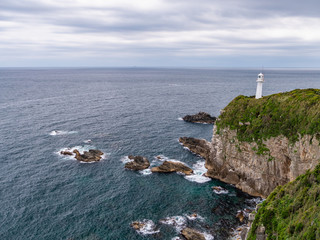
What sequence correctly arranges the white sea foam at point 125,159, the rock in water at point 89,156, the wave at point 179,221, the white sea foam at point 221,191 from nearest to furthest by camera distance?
1. the wave at point 179,221
2. the white sea foam at point 221,191
3. the rock in water at point 89,156
4. the white sea foam at point 125,159

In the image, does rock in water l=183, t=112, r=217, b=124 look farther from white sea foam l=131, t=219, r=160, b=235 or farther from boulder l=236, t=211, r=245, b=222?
white sea foam l=131, t=219, r=160, b=235

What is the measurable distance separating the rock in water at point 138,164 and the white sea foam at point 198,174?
Result: 11.5 m

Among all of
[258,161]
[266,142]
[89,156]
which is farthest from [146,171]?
[266,142]

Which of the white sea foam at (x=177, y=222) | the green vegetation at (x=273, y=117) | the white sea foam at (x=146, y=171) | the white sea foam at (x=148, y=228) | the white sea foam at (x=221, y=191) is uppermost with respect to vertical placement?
the green vegetation at (x=273, y=117)

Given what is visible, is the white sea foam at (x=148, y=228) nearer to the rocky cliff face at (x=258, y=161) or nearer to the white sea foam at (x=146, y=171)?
the white sea foam at (x=146, y=171)

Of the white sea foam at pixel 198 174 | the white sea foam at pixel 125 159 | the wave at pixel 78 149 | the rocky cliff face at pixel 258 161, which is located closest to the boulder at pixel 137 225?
the white sea foam at pixel 198 174

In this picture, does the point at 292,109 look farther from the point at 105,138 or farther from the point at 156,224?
the point at 105,138

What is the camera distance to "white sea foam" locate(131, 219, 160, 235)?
4225 centimetres

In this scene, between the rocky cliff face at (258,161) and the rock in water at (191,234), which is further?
the rocky cliff face at (258,161)

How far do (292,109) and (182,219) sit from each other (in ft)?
105

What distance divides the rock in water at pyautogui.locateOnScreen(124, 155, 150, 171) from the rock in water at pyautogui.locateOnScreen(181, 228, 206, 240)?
82.7ft

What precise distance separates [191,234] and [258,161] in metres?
22.9

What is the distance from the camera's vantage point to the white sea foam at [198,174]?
59881 mm

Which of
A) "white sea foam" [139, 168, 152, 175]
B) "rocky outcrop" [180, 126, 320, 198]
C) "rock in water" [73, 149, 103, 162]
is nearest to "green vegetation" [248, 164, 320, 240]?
"rocky outcrop" [180, 126, 320, 198]
